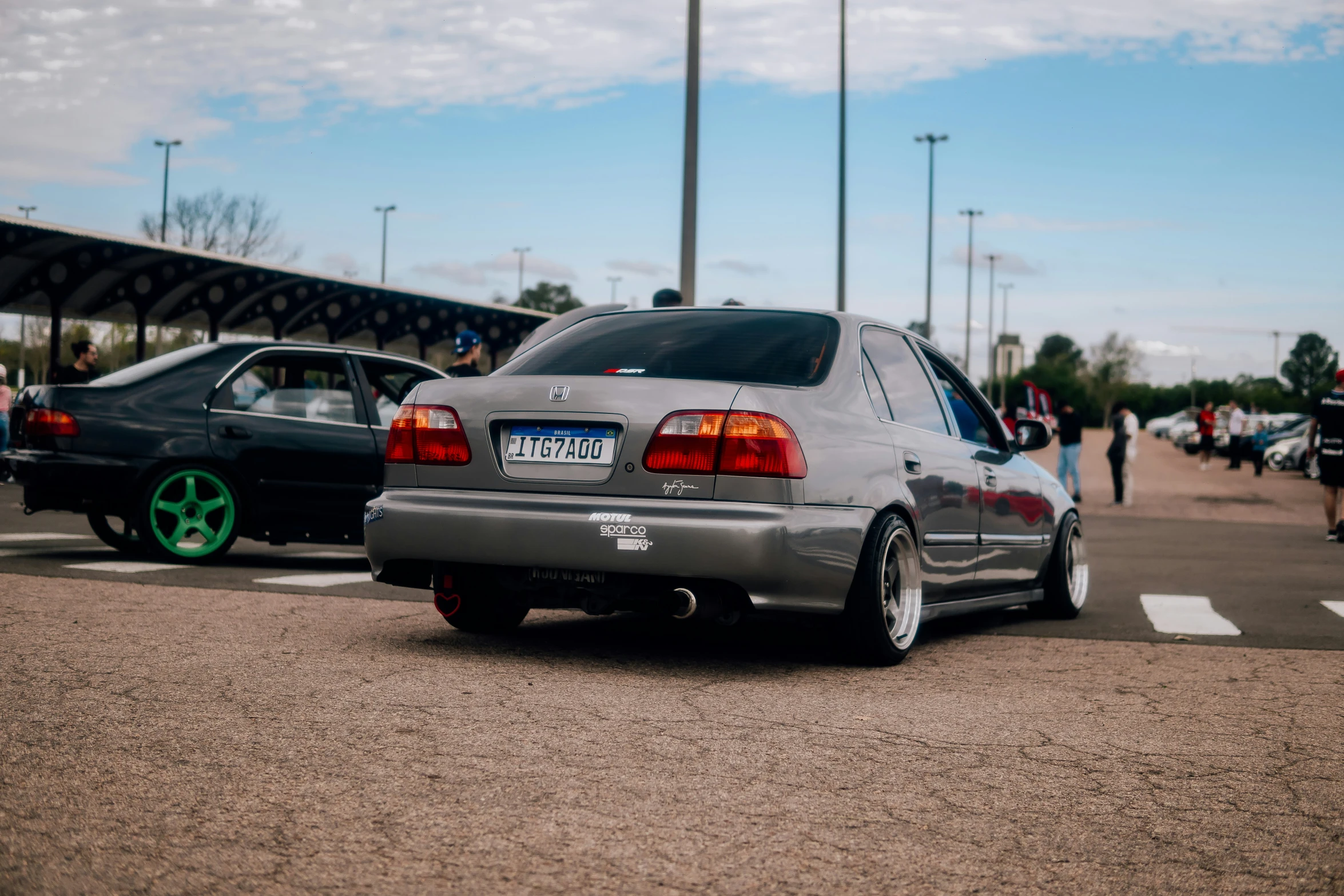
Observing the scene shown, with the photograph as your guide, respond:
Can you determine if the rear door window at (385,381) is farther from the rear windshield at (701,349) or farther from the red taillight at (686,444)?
the red taillight at (686,444)

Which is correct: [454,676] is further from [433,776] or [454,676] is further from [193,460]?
[193,460]

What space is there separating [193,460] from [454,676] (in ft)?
15.0

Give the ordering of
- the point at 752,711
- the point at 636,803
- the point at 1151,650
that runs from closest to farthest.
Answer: the point at 636,803 → the point at 752,711 → the point at 1151,650

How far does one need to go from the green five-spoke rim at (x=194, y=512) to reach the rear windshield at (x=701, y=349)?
12.7 ft

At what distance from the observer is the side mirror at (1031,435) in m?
7.89

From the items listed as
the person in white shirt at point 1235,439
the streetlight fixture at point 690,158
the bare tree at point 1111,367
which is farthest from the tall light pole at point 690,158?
the bare tree at point 1111,367

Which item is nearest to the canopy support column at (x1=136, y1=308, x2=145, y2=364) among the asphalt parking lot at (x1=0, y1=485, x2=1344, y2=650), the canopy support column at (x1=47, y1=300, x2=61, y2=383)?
the canopy support column at (x1=47, y1=300, x2=61, y2=383)

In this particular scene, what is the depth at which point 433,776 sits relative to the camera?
3.76m

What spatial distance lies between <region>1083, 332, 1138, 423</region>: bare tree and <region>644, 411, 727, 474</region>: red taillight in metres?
134

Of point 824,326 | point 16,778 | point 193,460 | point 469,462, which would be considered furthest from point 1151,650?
point 193,460

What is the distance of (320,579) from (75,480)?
5.28 ft

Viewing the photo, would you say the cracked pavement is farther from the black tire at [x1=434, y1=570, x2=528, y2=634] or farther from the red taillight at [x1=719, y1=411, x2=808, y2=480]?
the red taillight at [x1=719, y1=411, x2=808, y2=480]

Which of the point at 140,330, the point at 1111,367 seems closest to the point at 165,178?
the point at 140,330

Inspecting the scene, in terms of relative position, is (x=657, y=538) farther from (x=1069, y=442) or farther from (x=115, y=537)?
(x=1069, y=442)
